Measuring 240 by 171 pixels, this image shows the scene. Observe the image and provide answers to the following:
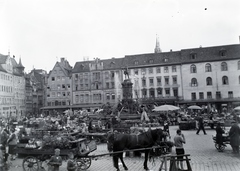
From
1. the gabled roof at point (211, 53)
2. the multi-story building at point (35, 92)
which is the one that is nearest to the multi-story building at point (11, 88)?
the multi-story building at point (35, 92)

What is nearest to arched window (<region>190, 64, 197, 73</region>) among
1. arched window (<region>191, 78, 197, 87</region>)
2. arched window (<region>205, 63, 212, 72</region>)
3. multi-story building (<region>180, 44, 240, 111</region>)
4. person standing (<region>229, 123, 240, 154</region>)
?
multi-story building (<region>180, 44, 240, 111</region>)

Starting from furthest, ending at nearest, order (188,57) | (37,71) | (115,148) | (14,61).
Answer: (37,71) → (14,61) → (188,57) → (115,148)

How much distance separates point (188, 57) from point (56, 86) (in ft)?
125

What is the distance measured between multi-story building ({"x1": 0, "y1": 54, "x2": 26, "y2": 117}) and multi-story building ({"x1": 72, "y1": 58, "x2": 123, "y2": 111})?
1538 centimetres

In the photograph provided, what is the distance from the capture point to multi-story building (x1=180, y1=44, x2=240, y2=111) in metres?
54.3

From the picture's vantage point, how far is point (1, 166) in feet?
39.5

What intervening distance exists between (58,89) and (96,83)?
12190mm

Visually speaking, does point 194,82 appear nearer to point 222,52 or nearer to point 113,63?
point 222,52

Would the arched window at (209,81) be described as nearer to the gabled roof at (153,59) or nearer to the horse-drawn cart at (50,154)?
the gabled roof at (153,59)

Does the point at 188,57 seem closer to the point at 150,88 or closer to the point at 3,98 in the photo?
the point at 150,88

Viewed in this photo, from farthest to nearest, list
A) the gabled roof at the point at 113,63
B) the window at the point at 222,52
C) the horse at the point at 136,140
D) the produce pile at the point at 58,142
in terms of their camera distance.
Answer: the gabled roof at the point at 113,63 < the window at the point at 222,52 < the produce pile at the point at 58,142 < the horse at the point at 136,140

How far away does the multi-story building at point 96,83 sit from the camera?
65.3 m

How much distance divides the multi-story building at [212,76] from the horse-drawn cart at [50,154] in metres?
47.2

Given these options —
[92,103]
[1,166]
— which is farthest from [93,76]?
[1,166]
